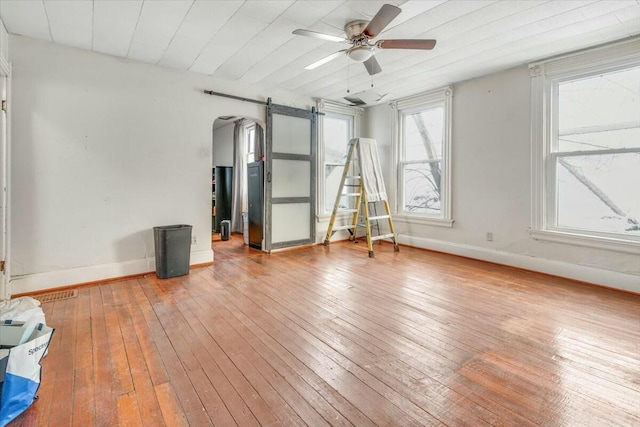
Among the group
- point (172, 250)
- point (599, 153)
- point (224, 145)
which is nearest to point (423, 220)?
point (599, 153)

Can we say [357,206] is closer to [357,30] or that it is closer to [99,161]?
[357,30]

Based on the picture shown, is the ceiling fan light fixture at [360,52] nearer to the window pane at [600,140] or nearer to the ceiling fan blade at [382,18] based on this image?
the ceiling fan blade at [382,18]

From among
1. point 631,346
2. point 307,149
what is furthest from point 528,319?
point 307,149

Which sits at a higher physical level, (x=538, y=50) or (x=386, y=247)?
(x=538, y=50)

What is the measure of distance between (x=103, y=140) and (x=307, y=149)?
2887 mm

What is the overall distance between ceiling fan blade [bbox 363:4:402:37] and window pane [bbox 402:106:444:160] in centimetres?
285

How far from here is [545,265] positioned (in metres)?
3.91

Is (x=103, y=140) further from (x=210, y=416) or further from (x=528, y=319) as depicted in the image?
(x=528, y=319)

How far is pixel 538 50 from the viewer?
11.6 feet

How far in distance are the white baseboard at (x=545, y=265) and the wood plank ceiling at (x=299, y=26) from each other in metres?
2.41

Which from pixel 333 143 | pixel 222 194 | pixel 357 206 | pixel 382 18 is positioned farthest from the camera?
pixel 222 194

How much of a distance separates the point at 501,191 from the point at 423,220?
132 centimetres

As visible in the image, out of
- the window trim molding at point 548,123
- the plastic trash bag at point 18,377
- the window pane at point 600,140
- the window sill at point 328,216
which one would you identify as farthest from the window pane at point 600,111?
the plastic trash bag at point 18,377

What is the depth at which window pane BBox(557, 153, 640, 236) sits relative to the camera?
3.33m
